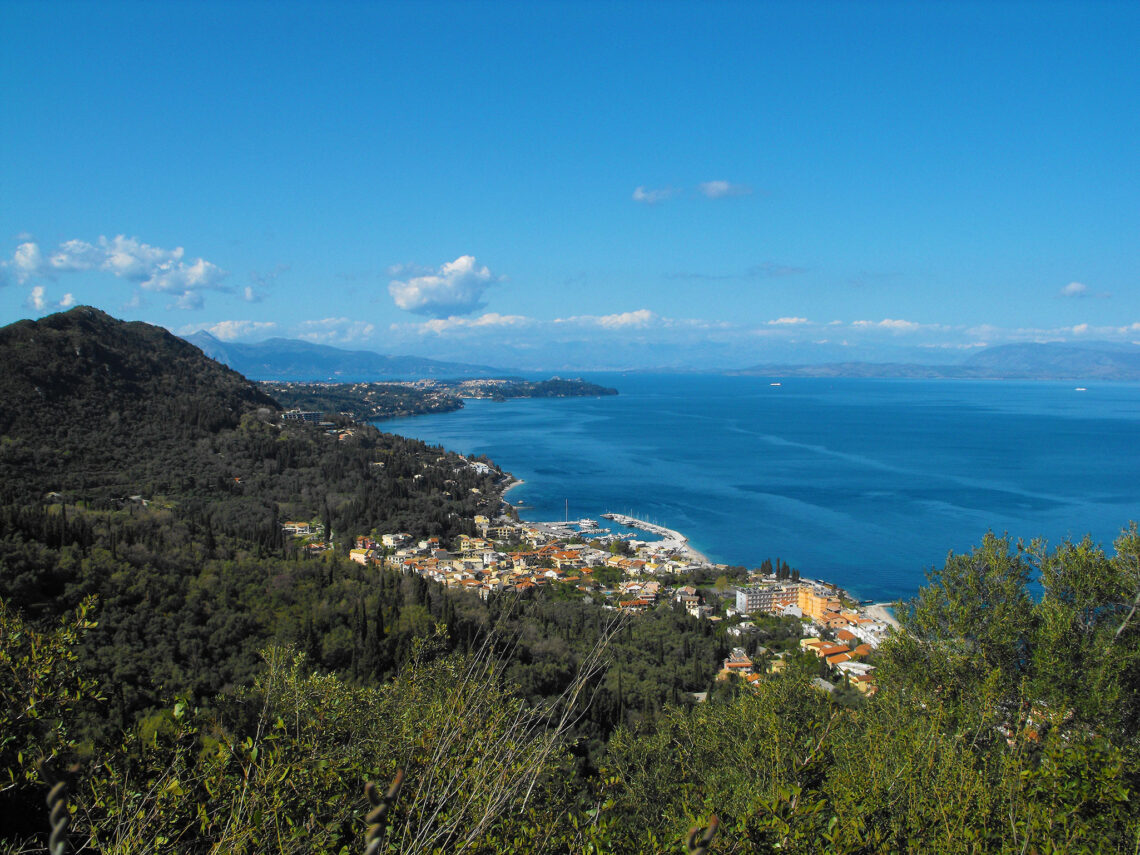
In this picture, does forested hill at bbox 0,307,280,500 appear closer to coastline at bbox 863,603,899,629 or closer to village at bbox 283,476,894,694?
village at bbox 283,476,894,694

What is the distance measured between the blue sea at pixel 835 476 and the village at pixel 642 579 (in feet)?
9.47

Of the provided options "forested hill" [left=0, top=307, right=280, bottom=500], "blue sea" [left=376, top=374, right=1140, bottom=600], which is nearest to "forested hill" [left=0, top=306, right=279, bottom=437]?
"forested hill" [left=0, top=307, right=280, bottom=500]

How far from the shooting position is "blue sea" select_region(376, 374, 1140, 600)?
33.6m

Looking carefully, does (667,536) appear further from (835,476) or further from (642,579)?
(835,476)

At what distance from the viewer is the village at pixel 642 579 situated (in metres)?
20.9

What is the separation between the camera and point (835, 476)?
51000mm

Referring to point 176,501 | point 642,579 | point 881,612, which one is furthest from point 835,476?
point 176,501

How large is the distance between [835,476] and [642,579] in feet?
95.0

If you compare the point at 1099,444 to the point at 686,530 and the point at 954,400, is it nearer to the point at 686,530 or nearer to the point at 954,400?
the point at 686,530

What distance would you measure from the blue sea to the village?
2887mm

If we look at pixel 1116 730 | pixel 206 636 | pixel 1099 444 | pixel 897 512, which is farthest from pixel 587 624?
pixel 1099 444

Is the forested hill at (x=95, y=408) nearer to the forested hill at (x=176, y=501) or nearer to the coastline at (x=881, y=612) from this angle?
the forested hill at (x=176, y=501)

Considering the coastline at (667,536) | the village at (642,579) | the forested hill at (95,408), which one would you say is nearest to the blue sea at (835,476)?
the coastline at (667,536)

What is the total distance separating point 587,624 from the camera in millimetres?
20500
